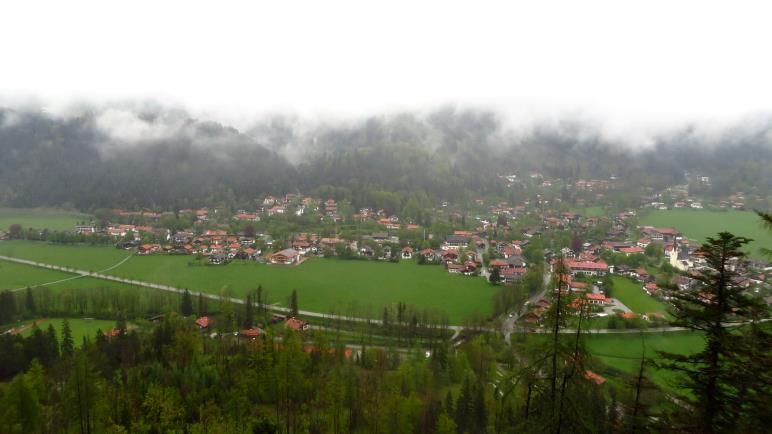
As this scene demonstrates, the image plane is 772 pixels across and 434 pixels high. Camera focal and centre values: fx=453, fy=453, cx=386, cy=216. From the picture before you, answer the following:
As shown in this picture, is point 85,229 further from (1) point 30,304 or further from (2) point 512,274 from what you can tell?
(2) point 512,274

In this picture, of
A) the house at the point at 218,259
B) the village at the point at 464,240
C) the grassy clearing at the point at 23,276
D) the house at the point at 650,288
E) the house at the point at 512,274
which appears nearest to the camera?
Answer: the house at the point at 650,288

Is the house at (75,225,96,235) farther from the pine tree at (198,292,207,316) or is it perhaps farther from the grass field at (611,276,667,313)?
the grass field at (611,276,667,313)

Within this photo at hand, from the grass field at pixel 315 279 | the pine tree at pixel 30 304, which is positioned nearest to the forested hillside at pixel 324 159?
the grass field at pixel 315 279

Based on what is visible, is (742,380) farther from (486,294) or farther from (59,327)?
(59,327)

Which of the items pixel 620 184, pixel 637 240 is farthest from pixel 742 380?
pixel 620 184

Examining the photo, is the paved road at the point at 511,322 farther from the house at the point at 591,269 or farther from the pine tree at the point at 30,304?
the pine tree at the point at 30,304
